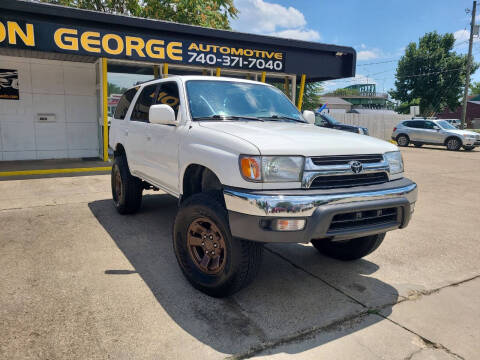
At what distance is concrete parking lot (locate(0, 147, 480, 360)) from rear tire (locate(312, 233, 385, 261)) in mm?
110

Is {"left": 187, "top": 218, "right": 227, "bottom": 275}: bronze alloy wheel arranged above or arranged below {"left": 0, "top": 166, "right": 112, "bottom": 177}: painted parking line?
above

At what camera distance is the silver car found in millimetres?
18859

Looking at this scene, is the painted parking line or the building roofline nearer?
the building roofline

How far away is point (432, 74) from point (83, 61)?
41.9m

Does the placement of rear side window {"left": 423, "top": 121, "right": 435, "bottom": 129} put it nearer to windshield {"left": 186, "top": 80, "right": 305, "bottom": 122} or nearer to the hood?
windshield {"left": 186, "top": 80, "right": 305, "bottom": 122}

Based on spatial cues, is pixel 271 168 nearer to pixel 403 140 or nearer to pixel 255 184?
pixel 255 184

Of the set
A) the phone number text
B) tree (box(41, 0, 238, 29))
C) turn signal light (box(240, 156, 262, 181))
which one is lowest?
turn signal light (box(240, 156, 262, 181))

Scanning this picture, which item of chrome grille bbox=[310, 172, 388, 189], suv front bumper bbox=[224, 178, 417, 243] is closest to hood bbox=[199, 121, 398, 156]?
chrome grille bbox=[310, 172, 388, 189]

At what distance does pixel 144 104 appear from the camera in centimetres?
499

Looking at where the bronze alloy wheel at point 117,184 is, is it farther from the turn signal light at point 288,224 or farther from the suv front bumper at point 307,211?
the turn signal light at point 288,224

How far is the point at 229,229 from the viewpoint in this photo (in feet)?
9.37

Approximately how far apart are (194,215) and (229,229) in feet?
1.50

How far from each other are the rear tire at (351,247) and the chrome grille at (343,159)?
3.14 ft

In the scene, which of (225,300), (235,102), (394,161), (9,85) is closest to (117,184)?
(235,102)
